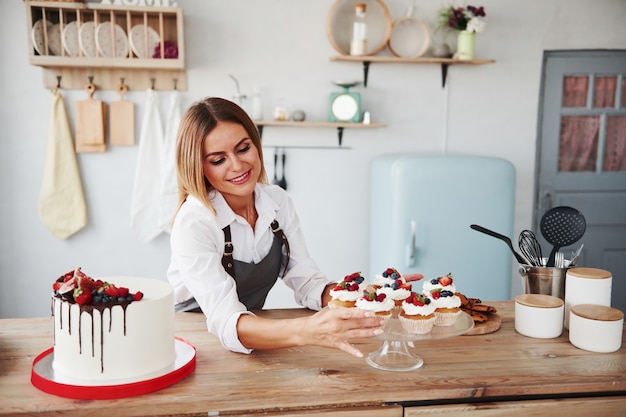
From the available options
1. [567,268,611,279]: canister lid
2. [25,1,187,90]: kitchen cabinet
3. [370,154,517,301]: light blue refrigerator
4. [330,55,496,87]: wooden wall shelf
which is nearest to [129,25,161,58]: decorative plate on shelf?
[25,1,187,90]: kitchen cabinet

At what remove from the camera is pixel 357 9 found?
367cm

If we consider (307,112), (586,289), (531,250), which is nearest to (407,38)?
(307,112)

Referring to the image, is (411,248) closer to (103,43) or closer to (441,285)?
(441,285)

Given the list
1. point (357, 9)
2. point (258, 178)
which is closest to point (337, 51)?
point (357, 9)

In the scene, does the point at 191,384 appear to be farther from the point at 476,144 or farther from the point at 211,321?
the point at 476,144

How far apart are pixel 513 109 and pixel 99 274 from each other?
2998 mm

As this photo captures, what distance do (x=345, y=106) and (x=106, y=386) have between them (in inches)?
105

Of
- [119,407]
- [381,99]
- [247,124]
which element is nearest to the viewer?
[119,407]

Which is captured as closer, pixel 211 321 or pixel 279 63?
pixel 211 321

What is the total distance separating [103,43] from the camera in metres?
3.51

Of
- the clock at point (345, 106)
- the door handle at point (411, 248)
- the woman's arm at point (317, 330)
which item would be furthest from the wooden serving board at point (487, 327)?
the clock at point (345, 106)

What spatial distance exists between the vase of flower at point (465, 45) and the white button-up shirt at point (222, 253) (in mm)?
2099

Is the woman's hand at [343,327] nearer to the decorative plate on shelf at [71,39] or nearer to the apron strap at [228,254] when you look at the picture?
the apron strap at [228,254]

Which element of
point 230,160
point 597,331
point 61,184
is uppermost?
point 230,160
